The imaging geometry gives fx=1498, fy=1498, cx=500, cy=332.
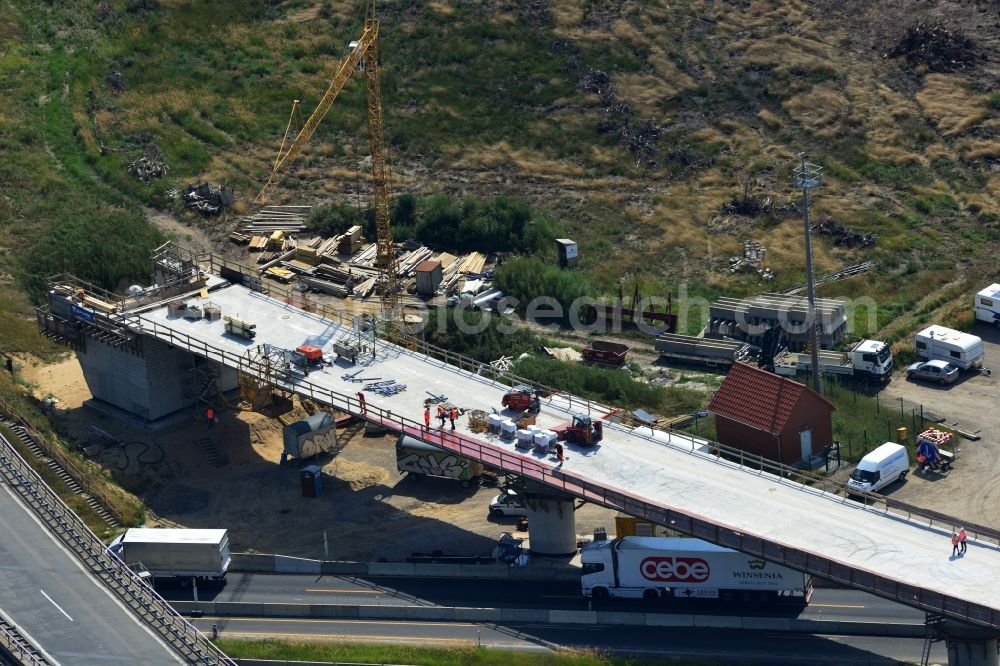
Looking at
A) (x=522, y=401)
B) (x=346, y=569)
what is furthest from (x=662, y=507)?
(x=346, y=569)

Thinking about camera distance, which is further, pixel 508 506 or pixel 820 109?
pixel 820 109

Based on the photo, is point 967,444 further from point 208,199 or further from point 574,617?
point 208,199

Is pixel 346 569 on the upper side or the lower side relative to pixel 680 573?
lower

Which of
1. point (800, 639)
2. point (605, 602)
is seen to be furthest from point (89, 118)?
point (800, 639)

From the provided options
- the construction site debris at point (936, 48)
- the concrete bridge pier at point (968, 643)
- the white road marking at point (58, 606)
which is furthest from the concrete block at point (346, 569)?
the construction site debris at point (936, 48)

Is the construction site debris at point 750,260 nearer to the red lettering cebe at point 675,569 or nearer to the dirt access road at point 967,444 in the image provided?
the dirt access road at point 967,444

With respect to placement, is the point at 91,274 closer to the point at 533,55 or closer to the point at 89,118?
the point at 89,118
